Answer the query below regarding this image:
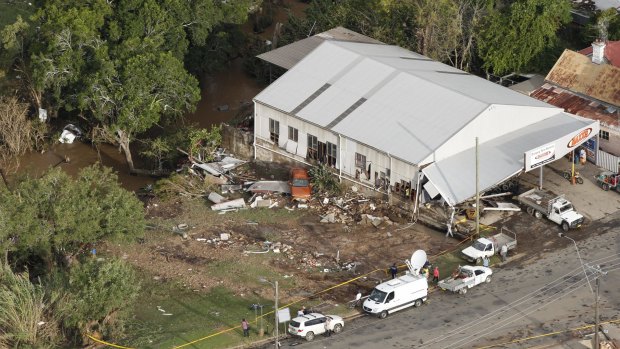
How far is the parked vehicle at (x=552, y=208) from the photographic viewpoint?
3088 inches

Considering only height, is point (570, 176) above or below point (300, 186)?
above

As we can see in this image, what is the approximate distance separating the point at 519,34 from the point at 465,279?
99.4 feet

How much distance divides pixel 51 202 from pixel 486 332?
25.7 meters

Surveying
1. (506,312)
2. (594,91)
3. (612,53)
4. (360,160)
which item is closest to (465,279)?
(506,312)

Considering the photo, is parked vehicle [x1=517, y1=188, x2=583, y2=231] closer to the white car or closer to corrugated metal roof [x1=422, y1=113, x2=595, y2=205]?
corrugated metal roof [x1=422, y1=113, x2=595, y2=205]

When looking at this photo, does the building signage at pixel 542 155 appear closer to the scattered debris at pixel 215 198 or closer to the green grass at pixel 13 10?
the scattered debris at pixel 215 198

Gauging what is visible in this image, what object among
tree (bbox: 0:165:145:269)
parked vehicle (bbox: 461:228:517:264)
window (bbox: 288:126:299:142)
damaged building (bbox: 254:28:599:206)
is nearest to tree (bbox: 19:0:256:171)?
damaged building (bbox: 254:28:599:206)

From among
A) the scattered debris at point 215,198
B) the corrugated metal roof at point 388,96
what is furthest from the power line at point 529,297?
the scattered debris at point 215,198

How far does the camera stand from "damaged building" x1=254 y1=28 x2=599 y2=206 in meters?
80.9

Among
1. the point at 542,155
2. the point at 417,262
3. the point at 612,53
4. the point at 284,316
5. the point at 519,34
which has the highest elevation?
the point at 612,53

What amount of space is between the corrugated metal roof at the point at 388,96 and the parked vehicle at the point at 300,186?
3768 mm

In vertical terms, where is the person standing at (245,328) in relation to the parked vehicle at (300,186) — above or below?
below

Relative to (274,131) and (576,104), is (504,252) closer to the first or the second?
(576,104)

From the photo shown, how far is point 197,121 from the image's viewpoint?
10325cm
